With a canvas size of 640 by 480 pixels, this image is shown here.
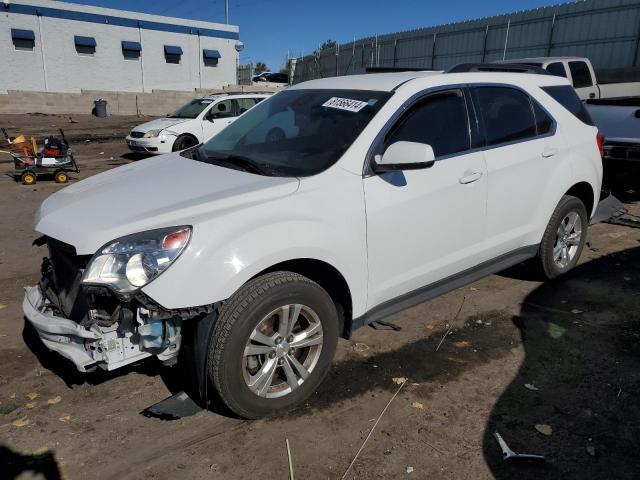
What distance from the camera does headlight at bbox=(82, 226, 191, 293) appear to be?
252 cm

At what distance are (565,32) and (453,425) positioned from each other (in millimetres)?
21428

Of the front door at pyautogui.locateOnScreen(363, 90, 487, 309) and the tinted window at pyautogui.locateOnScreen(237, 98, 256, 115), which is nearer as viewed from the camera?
the front door at pyautogui.locateOnScreen(363, 90, 487, 309)

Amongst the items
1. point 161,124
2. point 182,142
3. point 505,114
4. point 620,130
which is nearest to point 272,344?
point 505,114

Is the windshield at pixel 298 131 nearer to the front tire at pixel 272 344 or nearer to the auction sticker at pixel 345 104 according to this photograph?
the auction sticker at pixel 345 104

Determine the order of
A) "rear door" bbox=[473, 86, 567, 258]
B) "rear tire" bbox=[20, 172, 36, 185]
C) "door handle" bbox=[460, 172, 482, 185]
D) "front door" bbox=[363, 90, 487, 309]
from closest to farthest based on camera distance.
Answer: "front door" bbox=[363, 90, 487, 309] → "door handle" bbox=[460, 172, 482, 185] → "rear door" bbox=[473, 86, 567, 258] → "rear tire" bbox=[20, 172, 36, 185]

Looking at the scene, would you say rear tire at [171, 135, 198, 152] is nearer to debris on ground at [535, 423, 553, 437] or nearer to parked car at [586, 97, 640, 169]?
parked car at [586, 97, 640, 169]

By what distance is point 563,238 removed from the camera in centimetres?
484

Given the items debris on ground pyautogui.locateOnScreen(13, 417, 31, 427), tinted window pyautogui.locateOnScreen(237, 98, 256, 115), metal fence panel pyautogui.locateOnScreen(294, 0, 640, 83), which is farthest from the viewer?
metal fence panel pyautogui.locateOnScreen(294, 0, 640, 83)

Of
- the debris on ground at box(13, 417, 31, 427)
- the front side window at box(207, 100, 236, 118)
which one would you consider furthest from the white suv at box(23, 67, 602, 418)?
the front side window at box(207, 100, 236, 118)

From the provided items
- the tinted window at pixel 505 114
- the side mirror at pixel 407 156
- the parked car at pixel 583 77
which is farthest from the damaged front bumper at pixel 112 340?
the parked car at pixel 583 77

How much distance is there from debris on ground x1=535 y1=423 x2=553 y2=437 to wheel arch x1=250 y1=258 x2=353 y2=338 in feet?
3.94

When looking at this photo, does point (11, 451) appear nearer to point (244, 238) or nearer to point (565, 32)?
point (244, 238)

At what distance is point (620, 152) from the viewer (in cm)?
715

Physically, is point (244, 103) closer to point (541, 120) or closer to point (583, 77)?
point (583, 77)
